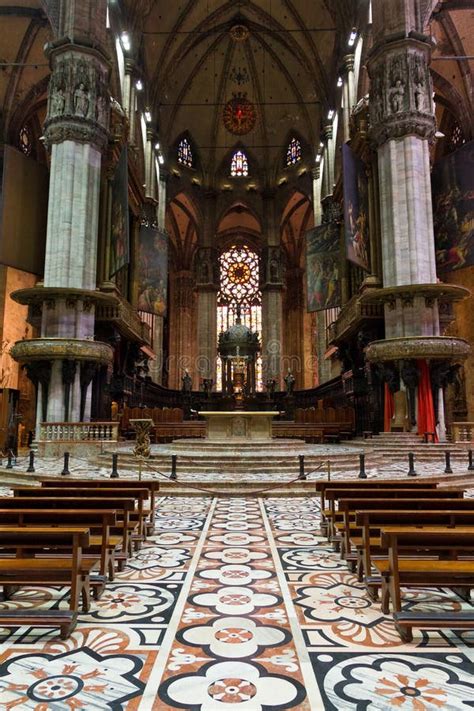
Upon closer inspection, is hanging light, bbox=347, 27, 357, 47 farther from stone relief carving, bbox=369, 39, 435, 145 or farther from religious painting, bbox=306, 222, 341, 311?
religious painting, bbox=306, 222, 341, 311

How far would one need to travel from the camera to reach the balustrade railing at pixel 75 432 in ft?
47.6

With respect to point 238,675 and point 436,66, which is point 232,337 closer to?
point 436,66

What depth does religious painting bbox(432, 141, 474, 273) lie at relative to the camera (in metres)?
20.9

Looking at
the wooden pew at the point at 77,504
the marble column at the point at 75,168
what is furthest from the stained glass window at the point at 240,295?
the wooden pew at the point at 77,504

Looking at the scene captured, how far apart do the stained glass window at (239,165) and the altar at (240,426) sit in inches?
1201

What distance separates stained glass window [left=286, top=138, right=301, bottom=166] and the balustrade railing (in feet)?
102

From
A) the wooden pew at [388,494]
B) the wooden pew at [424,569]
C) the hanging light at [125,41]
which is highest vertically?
the hanging light at [125,41]

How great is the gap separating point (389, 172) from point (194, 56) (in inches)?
977

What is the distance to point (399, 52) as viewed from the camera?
62.6ft

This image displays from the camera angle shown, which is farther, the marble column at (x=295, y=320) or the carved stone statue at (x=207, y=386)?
the marble column at (x=295, y=320)

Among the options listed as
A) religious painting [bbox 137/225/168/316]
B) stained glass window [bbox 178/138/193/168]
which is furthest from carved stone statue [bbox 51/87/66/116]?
stained glass window [bbox 178/138/193/168]

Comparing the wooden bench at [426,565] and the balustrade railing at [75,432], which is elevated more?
the balustrade railing at [75,432]

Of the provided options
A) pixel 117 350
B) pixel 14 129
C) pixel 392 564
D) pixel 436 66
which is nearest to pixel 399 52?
pixel 436 66

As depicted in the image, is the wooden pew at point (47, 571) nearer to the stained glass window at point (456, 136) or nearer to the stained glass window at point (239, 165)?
the stained glass window at point (456, 136)
